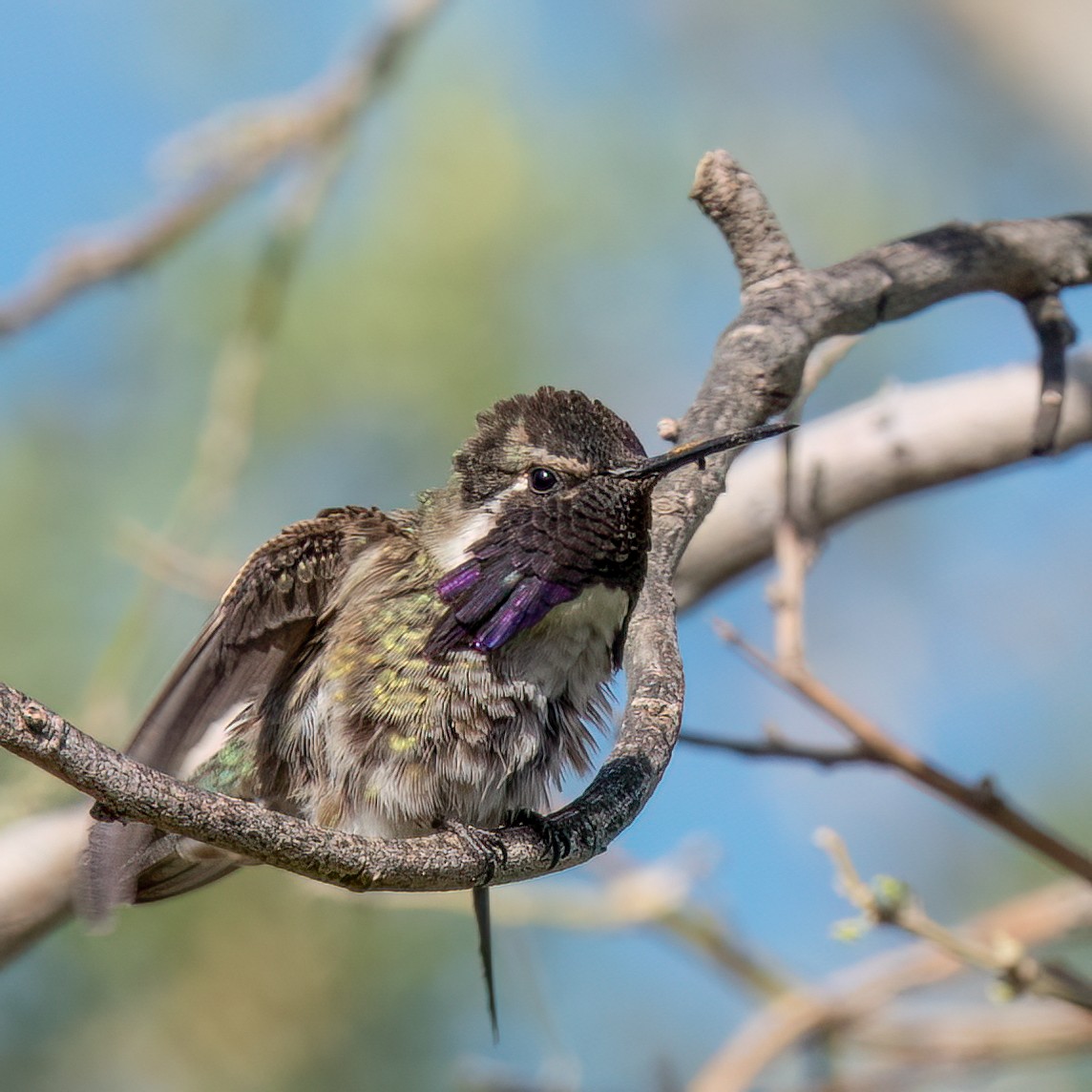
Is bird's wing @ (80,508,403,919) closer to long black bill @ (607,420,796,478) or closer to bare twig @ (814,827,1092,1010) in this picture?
long black bill @ (607,420,796,478)

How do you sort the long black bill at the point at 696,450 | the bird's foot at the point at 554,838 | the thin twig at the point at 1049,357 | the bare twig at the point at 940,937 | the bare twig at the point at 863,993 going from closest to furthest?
1. the bird's foot at the point at 554,838
2. the long black bill at the point at 696,450
3. the bare twig at the point at 940,937
4. the thin twig at the point at 1049,357
5. the bare twig at the point at 863,993

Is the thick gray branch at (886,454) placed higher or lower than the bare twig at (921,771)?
higher

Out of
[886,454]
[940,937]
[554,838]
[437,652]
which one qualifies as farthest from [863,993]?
[554,838]

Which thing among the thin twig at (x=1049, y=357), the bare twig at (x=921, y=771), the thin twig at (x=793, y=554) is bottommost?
the bare twig at (x=921, y=771)

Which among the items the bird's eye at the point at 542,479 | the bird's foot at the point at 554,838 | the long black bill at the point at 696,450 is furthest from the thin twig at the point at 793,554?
the bird's foot at the point at 554,838

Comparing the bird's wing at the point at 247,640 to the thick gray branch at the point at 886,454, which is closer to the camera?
the bird's wing at the point at 247,640

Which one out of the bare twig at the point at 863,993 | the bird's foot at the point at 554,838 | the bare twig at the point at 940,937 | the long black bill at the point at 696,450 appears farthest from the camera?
the bare twig at the point at 863,993

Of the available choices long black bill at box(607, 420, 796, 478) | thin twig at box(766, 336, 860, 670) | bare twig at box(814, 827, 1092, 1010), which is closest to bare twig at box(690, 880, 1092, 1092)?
bare twig at box(814, 827, 1092, 1010)

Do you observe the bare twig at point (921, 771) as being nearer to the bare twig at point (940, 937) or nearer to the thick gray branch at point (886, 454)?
the bare twig at point (940, 937)
